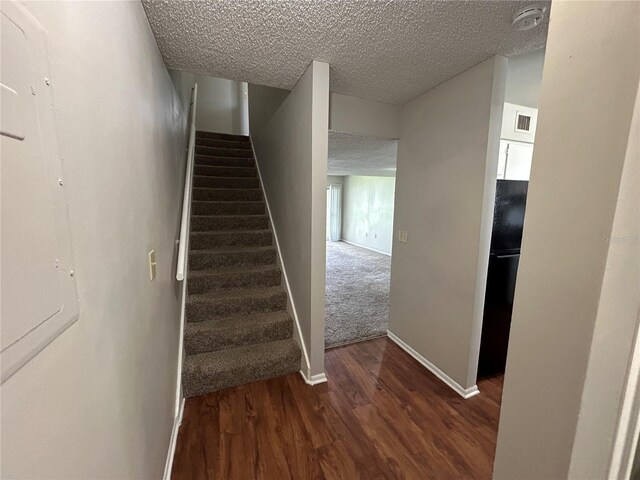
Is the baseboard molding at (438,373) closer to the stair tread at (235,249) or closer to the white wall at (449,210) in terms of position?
the white wall at (449,210)

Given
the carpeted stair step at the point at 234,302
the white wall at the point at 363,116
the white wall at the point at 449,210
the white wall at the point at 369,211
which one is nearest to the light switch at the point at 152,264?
the carpeted stair step at the point at 234,302

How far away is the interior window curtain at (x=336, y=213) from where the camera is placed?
8.63 meters

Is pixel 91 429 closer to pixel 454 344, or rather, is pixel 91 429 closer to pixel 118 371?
pixel 118 371

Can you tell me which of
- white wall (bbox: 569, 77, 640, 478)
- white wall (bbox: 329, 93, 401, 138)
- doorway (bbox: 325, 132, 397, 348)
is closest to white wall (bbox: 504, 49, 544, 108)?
white wall (bbox: 329, 93, 401, 138)

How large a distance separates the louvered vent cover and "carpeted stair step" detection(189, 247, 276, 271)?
94.7 inches

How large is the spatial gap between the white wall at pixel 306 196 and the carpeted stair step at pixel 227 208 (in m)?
0.67

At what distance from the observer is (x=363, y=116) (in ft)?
7.66

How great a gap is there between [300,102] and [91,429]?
2.05m

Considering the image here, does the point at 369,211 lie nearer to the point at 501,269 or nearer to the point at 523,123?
the point at 523,123

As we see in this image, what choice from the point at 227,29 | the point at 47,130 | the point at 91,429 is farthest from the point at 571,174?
the point at 227,29

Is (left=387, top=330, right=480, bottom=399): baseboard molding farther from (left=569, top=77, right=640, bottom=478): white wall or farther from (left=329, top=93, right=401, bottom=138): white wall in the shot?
(left=329, top=93, right=401, bottom=138): white wall

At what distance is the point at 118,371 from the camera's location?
76cm

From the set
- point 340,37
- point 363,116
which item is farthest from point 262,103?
point 340,37

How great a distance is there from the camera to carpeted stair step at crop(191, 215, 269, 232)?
2.84 m
